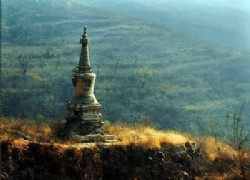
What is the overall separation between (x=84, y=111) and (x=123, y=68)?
94.5 meters

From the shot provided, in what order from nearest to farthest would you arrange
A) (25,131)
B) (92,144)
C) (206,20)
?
(92,144) < (25,131) < (206,20)

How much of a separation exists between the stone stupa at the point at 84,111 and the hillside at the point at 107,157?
36.2 inches

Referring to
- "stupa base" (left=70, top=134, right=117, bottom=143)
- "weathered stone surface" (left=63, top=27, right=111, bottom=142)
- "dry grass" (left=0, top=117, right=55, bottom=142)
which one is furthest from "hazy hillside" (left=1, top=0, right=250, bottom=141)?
"stupa base" (left=70, top=134, right=117, bottom=143)

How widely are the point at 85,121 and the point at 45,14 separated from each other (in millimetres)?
134789

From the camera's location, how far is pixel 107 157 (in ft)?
80.7

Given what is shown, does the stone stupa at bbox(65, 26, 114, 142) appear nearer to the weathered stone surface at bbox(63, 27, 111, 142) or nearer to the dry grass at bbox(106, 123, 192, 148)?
the weathered stone surface at bbox(63, 27, 111, 142)

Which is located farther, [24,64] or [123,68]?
[123,68]

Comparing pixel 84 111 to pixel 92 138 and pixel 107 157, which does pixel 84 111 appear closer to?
pixel 92 138

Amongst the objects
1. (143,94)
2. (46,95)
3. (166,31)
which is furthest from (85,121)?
(166,31)

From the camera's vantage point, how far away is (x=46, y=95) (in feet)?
318

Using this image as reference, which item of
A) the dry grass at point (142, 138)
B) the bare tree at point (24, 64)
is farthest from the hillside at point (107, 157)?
the bare tree at point (24, 64)

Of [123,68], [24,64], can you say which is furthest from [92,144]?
[123,68]

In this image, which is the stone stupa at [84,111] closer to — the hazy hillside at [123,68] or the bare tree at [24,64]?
the hazy hillside at [123,68]

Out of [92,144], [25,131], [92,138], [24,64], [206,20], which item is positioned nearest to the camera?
[92,144]
